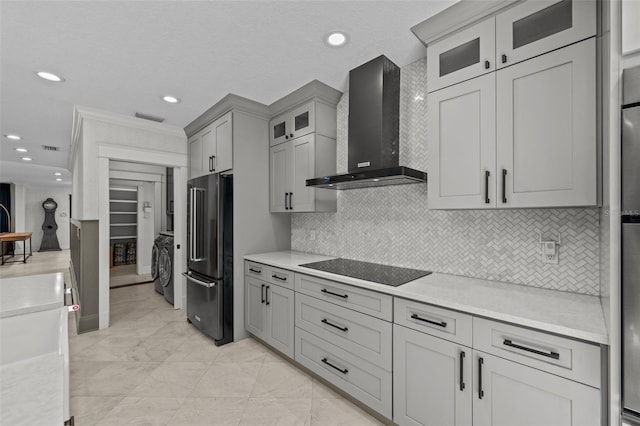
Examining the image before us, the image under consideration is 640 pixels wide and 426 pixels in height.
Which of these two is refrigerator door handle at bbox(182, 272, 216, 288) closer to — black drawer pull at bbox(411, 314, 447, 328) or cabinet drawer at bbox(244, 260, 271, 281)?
cabinet drawer at bbox(244, 260, 271, 281)

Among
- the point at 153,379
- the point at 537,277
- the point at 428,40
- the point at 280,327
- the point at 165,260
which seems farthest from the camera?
the point at 165,260

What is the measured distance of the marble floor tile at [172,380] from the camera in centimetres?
215

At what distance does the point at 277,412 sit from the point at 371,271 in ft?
3.85

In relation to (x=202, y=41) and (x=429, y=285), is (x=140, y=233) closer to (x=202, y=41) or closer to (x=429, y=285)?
(x=202, y=41)

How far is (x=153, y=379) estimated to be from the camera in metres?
2.32

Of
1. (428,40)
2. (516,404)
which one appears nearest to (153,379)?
(516,404)

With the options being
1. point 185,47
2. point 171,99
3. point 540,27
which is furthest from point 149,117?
point 540,27

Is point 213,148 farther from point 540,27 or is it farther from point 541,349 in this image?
point 541,349

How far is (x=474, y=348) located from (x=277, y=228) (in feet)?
7.90

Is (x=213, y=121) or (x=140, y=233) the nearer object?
(x=213, y=121)

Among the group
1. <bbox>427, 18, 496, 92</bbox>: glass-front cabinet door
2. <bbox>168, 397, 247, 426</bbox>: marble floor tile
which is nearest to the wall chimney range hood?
<bbox>427, 18, 496, 92</bbox>: glass-front cabinet door

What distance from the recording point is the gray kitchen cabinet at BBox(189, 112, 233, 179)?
9.87ft

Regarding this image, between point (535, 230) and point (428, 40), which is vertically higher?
point (428, 40)

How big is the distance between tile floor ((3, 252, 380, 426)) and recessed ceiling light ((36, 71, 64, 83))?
2.56 m
